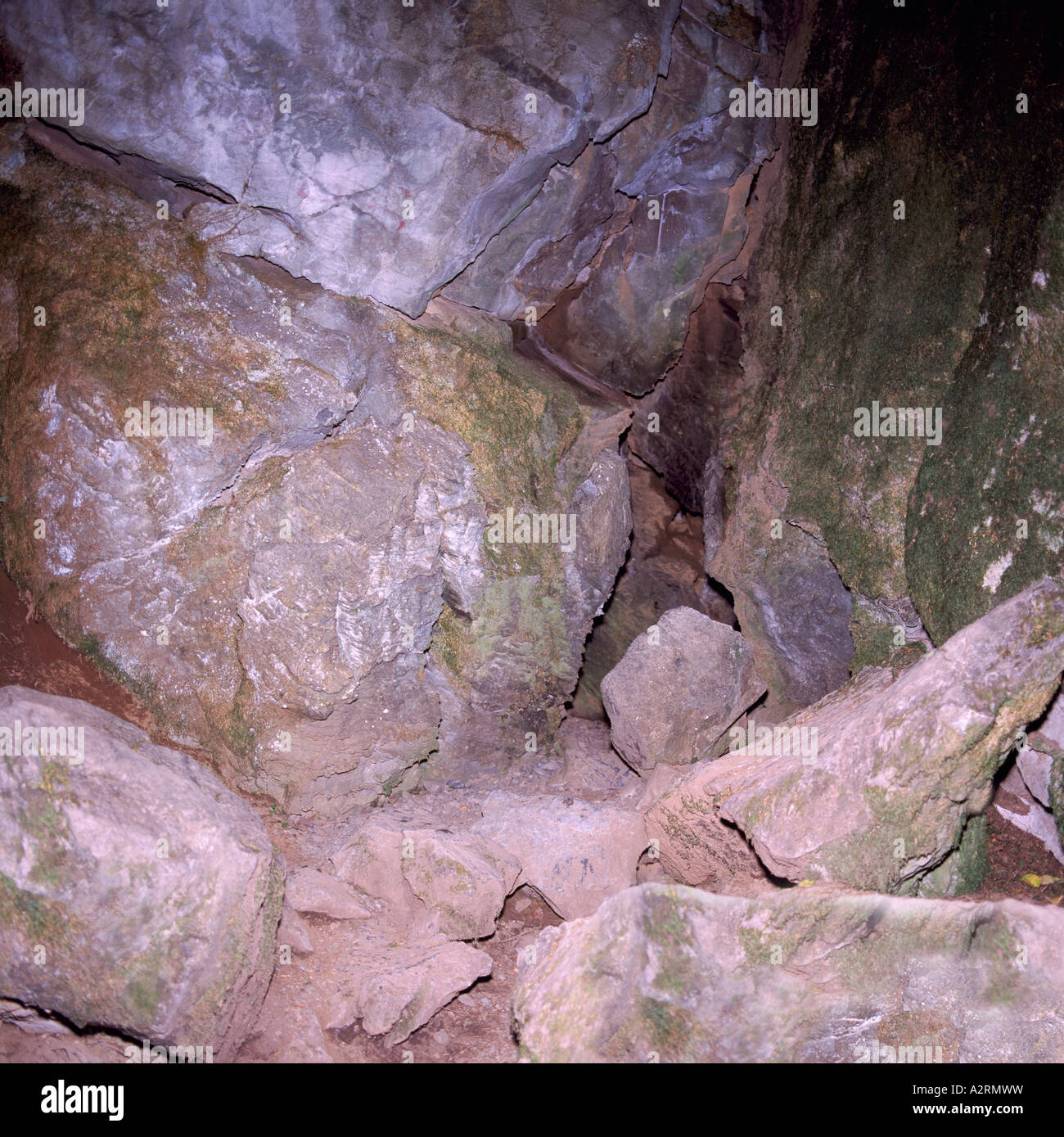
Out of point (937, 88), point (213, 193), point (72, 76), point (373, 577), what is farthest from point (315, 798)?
point (937, 88)

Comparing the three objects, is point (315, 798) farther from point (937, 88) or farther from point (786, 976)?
point (937, 88)

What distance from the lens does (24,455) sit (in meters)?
4.22

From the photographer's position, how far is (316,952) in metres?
3.60

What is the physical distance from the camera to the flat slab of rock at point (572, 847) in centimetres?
408

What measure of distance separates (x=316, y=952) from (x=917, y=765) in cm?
228

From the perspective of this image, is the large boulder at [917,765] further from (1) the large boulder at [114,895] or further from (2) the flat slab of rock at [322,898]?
(1) the large boulder at [114,895]
